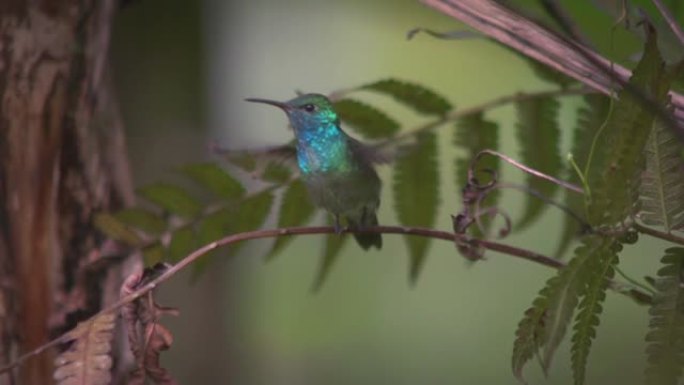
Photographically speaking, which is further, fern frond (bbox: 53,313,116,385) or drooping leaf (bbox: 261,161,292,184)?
drooping leaf (bbox: 261,161,292,184)

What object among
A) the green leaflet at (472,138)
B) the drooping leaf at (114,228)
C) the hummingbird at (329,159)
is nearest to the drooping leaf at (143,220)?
the drooping leaf at (114,228)

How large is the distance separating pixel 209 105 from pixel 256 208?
0.55 meters

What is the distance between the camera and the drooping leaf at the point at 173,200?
93 centimetres

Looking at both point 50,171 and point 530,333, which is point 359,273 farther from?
point 530,333

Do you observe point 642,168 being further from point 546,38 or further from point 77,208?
point 77,208

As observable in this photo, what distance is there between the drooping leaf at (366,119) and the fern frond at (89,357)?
0.43 metres

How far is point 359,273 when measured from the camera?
1772mm

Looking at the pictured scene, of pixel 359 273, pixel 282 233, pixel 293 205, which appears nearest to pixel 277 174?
pixel 293 205

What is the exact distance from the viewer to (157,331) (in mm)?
569

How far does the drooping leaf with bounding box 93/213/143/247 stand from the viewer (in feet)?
2.82

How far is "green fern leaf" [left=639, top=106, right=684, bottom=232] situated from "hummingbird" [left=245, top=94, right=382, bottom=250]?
0.34m

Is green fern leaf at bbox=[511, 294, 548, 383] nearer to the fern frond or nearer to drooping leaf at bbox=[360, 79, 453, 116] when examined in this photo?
the fern frond

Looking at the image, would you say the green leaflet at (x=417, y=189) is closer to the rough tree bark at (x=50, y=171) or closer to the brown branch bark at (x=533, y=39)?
the rough tree bark at (x=50, y=171)

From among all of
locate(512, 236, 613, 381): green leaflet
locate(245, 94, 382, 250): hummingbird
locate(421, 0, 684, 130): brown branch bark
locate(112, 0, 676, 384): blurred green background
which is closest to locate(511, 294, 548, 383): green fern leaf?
locate(512, 236, 613, 381): green leaflet
